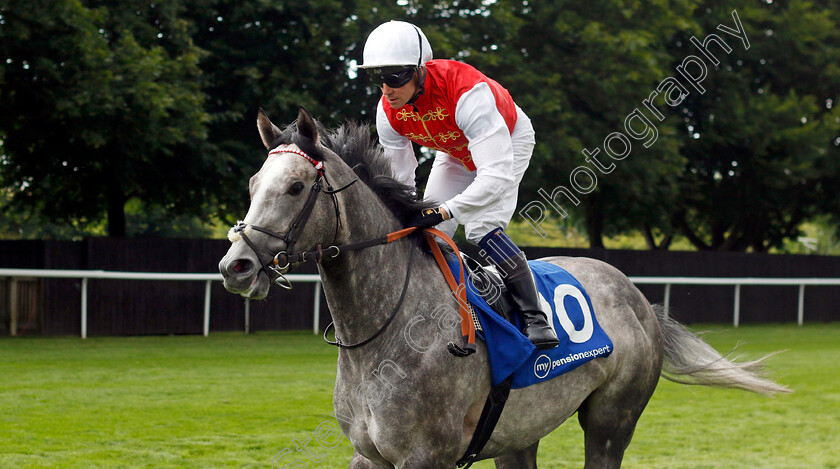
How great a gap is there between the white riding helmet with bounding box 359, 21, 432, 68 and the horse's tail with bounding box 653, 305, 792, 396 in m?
2.08

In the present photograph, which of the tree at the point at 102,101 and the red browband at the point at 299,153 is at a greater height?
the tree at the point at 102,101

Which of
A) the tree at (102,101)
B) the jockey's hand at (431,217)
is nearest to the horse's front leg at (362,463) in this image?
the jockey's hand at (431,217)

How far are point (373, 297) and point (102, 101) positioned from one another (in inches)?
358

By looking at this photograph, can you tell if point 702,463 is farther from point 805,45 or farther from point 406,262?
point 805,45

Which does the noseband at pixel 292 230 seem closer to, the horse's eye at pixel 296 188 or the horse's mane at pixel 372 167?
the horse's eye at pixel 296 188

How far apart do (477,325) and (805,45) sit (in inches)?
802

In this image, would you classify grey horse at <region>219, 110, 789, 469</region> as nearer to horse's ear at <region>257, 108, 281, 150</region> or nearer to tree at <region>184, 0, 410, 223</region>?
horse's ear at <region>257, 108, 281, 150</region>

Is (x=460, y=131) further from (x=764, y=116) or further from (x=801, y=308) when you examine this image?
(x=764, y=116)

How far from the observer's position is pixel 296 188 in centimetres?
278

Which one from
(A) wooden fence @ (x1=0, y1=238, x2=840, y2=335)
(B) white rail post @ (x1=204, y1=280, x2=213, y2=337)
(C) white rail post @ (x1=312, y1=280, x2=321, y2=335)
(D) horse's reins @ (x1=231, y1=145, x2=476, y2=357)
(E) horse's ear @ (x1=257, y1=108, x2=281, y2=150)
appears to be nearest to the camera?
(D) horse's reins @ (x1=231, y1=145, x2=476, y2=357)

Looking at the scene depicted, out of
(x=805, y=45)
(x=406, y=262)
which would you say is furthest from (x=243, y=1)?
(x=805, y=45)

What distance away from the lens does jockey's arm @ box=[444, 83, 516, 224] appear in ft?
10.5

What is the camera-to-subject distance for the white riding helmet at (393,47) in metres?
3.21

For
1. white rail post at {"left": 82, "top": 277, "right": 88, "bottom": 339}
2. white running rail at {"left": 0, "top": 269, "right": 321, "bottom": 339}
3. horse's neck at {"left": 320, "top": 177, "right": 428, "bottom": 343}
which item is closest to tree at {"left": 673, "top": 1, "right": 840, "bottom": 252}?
white running rail at {"left": 0, "top": 269, "right": 321, "bottom": 339}
